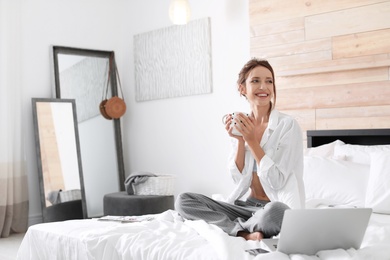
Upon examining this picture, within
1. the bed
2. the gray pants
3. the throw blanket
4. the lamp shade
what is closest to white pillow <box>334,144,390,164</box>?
the bed

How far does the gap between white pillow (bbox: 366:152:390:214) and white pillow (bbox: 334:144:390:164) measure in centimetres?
25

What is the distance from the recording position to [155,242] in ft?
7.66

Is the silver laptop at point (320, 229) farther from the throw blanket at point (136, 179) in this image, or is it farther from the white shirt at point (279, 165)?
the throw blanket at point (136, 179)

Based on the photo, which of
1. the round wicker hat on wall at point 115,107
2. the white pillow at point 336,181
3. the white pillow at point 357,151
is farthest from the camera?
the round wicker hat on wall at point 115,107

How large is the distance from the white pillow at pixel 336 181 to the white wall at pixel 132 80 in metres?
1.50

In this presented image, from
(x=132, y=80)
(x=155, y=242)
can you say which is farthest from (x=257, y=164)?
(x=132, y=80)

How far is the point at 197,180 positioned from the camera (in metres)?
5.32

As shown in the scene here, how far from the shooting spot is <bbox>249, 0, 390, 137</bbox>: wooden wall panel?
3875 mm

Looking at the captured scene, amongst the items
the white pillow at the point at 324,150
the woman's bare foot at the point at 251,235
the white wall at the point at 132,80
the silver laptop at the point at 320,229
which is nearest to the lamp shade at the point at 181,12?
the white wall at the point at 132,80

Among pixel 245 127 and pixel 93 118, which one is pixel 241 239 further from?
pixel 93 118

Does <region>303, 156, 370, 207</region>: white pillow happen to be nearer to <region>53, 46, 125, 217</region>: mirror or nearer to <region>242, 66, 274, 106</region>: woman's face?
<region>242, 66, 274, 106</region>: woman's face

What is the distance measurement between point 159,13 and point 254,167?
3149 millimetres

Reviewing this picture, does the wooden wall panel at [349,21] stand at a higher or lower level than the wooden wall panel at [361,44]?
higher

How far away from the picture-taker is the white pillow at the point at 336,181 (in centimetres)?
331
